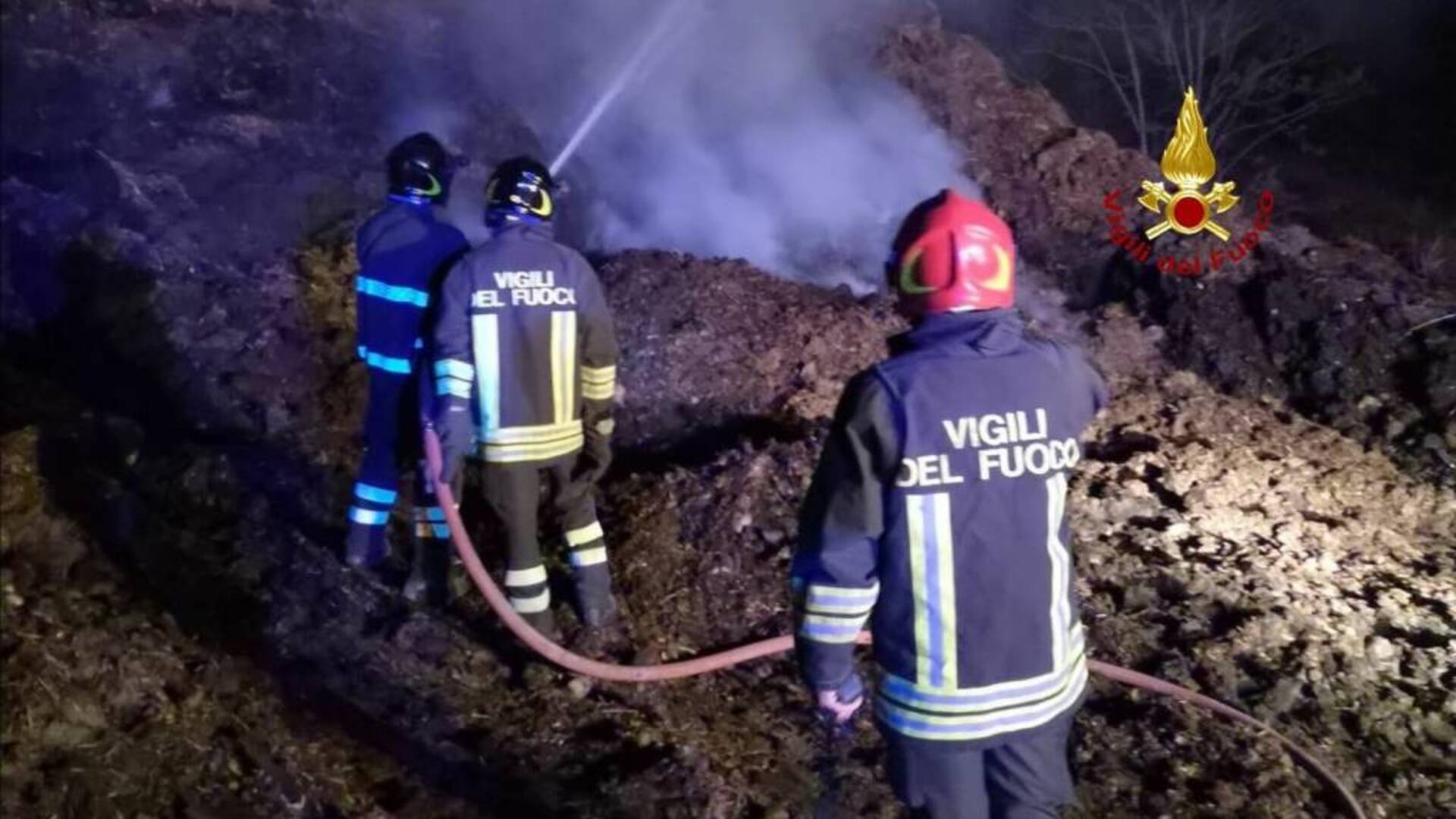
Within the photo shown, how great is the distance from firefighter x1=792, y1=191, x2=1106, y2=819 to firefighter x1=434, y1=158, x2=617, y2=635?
1821mm

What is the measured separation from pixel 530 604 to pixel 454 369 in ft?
3.34

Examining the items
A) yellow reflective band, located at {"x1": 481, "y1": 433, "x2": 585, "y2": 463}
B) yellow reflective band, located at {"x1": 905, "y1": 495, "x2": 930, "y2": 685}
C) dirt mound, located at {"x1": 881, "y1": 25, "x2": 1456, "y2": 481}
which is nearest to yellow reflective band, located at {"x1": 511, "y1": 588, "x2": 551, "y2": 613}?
yellow reflective band, located at {"x1": 481, "y1": 433, "x2": 585, "y2": 463}

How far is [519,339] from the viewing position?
4.00m

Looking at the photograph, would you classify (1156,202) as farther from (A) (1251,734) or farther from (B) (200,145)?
(B) (200,145)

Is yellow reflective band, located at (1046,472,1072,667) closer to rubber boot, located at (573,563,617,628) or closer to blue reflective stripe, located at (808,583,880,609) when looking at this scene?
blue reflective stripe, located at (808,583,880,609)

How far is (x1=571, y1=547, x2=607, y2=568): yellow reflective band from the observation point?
15.0 feet

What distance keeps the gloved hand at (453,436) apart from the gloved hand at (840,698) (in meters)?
1.95

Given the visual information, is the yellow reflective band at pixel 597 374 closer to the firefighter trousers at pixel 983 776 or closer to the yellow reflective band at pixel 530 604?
the yellow reflective band at pixel 530 604

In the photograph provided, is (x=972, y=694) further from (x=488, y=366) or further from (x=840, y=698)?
(x=488, y=366)

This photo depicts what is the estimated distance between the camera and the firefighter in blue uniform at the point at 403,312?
439 centimetres

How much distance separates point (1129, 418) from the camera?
7.01 m

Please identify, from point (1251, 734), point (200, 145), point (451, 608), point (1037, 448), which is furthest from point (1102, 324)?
point (200, 145)

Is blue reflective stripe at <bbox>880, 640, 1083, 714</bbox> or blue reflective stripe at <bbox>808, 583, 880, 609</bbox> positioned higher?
blue reflective stripe at <bbox>808, 583, 880, 609</bbox>

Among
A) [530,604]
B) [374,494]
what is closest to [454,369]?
[530,604]
